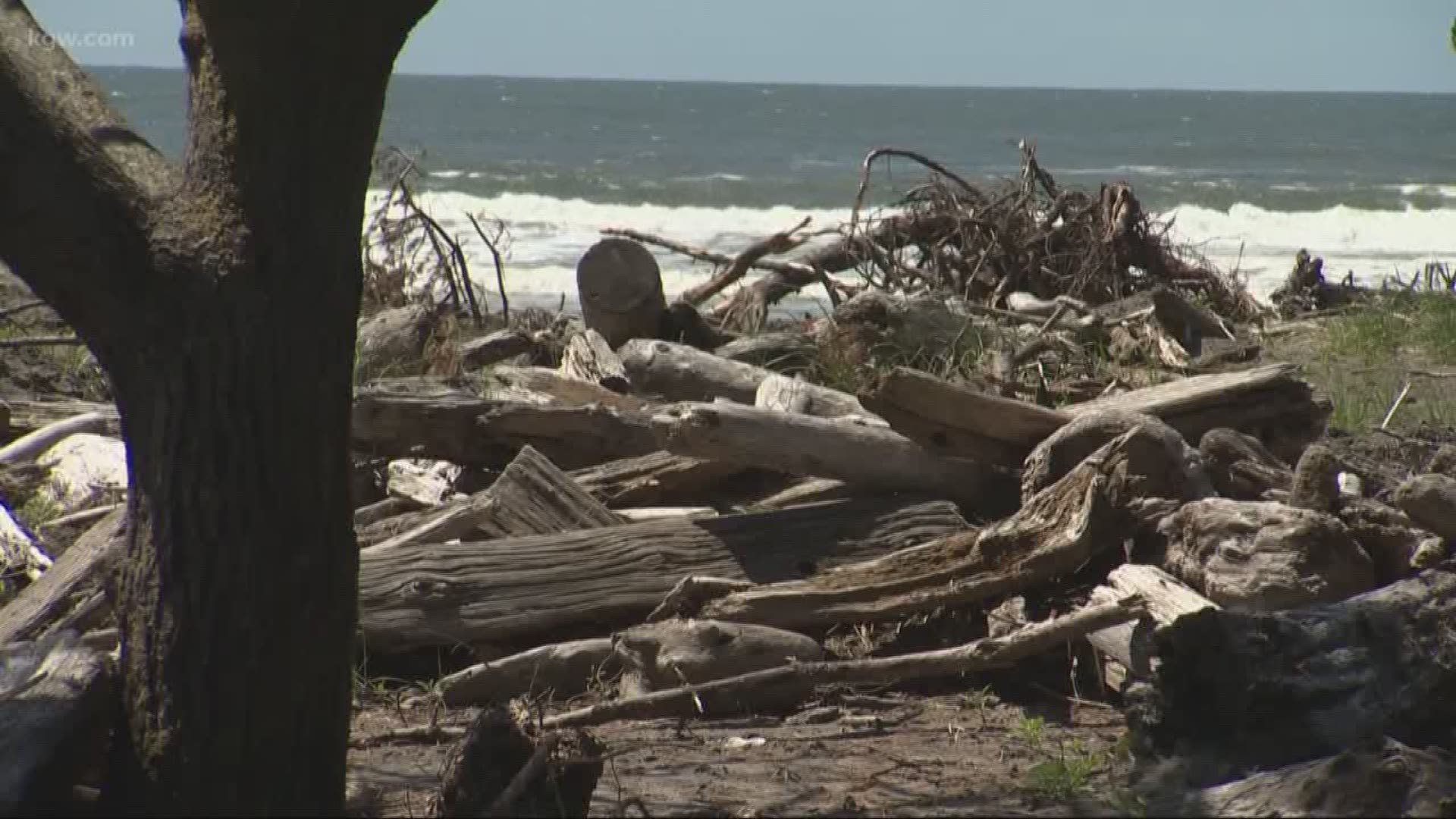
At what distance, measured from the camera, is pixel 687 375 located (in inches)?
283

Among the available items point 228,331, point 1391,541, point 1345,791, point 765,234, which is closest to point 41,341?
point 228,331

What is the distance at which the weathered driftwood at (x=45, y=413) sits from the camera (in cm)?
648

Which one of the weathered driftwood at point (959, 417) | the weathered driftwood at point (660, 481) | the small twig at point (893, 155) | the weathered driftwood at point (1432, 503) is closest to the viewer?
the weathered driftwood at point (1432, 503)

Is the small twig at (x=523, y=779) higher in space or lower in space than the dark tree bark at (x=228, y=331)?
lower

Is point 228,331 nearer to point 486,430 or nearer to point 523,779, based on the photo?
point 523,779

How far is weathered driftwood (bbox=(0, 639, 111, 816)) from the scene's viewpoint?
10.2 ft

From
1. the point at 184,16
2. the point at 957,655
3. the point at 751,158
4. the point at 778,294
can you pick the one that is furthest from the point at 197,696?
the point at 751,158

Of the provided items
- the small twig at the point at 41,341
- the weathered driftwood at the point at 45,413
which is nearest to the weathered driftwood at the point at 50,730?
the weathered driftwood at the point at 45,413

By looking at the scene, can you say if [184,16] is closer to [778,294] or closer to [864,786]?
[864,786]

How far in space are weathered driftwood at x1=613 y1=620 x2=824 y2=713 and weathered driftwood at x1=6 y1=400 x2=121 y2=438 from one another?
299 centimetres

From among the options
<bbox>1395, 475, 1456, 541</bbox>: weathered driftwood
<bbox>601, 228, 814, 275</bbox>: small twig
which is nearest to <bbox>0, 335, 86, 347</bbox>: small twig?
<bbox>601, 228, 814, 275</bbox>: small twig

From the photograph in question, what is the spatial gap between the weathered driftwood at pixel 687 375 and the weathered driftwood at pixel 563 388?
18 cm

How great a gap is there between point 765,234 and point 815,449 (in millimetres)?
22064

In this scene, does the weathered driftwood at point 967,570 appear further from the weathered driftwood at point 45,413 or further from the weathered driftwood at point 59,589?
the weathered driftwood at point 45,413
